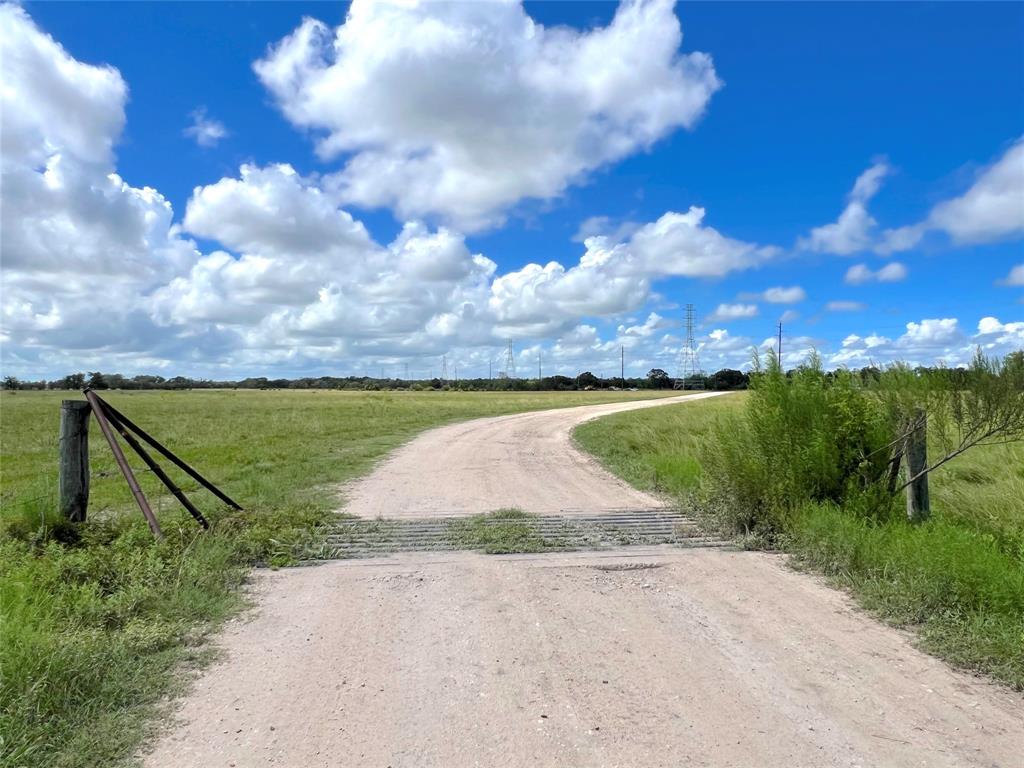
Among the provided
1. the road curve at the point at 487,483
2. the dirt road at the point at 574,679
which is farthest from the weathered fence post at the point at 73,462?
the road curve at the point at 487,483

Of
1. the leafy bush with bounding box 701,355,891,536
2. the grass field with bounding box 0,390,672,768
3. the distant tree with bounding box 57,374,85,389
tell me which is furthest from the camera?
the distant tree with bounding box 57,374,85,389

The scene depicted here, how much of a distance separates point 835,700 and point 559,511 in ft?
18.1

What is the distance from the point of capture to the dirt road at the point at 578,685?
3.12 metres

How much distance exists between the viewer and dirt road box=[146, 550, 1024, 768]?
3125 millimetres

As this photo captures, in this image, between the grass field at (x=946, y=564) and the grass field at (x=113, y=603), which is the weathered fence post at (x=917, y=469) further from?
the grass field at (x=113, y=603)

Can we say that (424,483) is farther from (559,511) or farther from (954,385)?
(954,385)

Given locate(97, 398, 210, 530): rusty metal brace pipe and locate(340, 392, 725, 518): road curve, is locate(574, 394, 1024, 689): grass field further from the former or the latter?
locate(97, 398, 210, 530): rusty metal brace pipe

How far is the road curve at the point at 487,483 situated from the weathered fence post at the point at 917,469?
3.40m

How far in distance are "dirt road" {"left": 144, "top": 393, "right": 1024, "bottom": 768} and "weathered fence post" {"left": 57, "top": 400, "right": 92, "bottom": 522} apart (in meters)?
2.50

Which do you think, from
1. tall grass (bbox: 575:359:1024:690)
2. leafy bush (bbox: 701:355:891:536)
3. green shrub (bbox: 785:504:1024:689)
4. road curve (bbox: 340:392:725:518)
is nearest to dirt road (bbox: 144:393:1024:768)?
green shrub (bbox: 785:504:1024:689)

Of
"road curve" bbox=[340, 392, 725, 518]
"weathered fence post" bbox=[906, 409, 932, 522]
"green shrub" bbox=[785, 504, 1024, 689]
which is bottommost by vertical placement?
"road curve" bbox=[340, 392, 725, 518]

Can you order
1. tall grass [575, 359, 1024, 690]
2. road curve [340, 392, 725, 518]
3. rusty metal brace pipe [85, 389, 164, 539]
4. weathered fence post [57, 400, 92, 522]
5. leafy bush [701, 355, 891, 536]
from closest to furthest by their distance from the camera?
tall grass [575, 359, 1024, 690]
rusty metal brace pipe [85, 389, 164, 539]
weathered fence post [57, 400, 92, 522]
leafy bush [701, 355, 891, 536]
road curve [340, 392, 725, 518]

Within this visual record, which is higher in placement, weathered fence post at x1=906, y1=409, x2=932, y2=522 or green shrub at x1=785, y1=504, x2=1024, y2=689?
weathered fence post at x1=906, y1=409, x2=932, y2=522

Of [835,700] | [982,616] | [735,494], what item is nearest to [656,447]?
[735,494]
